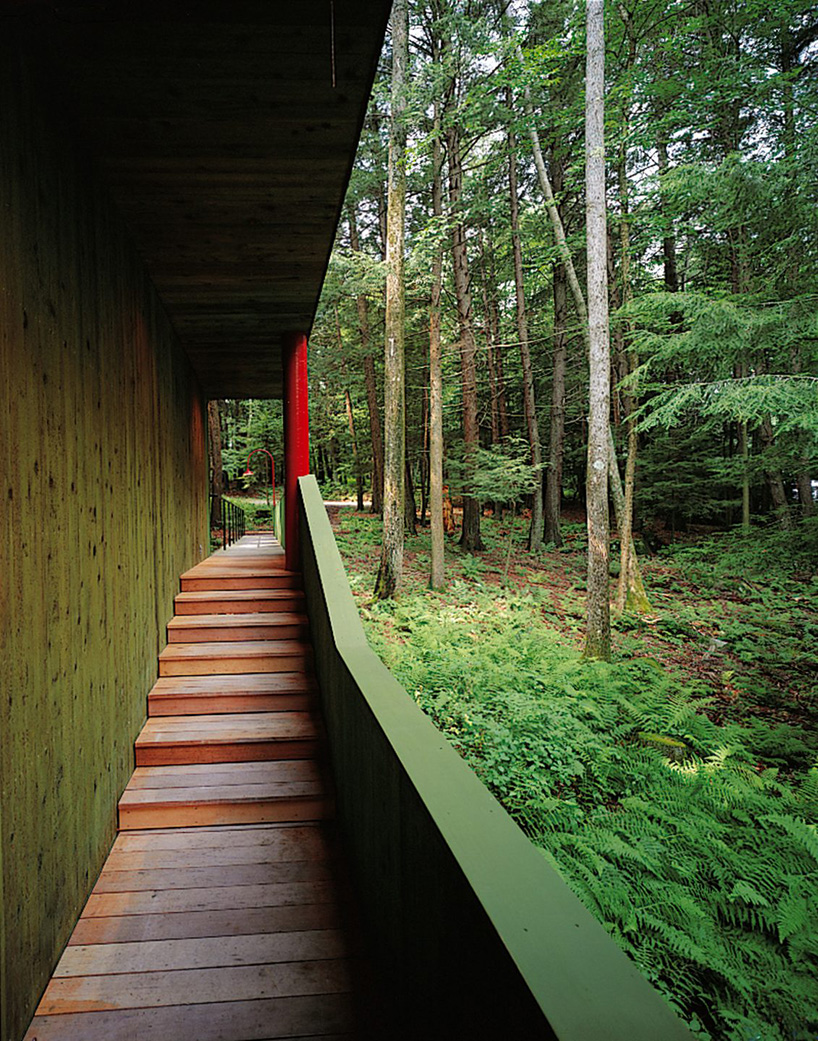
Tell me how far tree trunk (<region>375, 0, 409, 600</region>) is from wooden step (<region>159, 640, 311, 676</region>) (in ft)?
17.0

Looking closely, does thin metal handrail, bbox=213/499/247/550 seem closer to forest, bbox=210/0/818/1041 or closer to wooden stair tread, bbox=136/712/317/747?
forest, bbox=210/0/818/1041

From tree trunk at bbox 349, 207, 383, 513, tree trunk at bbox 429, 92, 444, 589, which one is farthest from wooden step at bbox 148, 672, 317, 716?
tree trunk at bbox 349, 207, 383, 513

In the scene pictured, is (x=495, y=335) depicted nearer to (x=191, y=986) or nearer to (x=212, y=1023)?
(x=191, y=986)

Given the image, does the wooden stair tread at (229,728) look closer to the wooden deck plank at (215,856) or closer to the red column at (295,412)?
the wooden deck plank at (215,856)

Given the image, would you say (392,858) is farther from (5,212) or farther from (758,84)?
(758,84)

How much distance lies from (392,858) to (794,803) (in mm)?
3699

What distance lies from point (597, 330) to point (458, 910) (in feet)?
27.1

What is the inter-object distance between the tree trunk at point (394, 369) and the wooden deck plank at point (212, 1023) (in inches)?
301

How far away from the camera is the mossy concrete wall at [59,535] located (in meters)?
1.96

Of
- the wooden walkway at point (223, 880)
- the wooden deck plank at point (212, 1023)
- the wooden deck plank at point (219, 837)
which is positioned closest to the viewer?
the wooden deck plank at point (212, 1023)

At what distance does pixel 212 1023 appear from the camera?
2.07m

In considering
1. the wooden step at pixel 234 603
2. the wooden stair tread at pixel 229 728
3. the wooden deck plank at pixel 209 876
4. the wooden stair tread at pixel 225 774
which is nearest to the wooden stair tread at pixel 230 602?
the wooden step at pixel 234 603

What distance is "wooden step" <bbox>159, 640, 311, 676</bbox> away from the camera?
4.35m

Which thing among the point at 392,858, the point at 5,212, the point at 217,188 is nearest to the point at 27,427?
the point at 5,212
